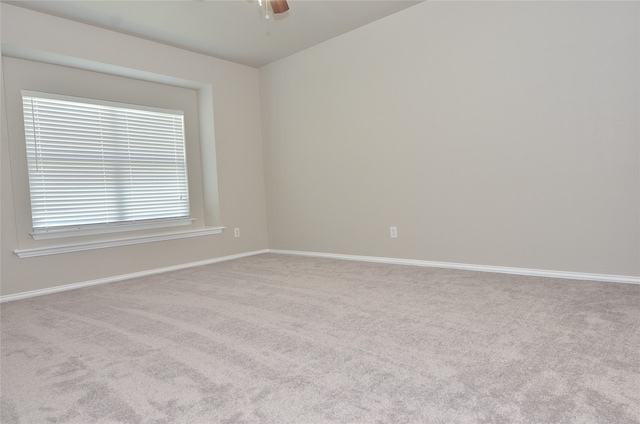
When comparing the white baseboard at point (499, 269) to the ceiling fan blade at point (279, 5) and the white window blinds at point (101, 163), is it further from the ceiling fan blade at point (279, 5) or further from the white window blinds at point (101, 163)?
the ceiling fan blade at point (279, 5)

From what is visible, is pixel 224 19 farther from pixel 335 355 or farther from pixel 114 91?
pixel 335 355

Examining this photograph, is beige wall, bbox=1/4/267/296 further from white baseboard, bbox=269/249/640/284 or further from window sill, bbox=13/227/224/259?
white baseboard, bbox=269/249/640/284

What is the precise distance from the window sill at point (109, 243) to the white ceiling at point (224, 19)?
82.6 inches

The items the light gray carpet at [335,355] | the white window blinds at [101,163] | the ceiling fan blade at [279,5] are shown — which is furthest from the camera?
the white window blinds at [101,163]

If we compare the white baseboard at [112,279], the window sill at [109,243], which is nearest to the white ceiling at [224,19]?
the window sill at [109,243]

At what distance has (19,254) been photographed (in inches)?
131

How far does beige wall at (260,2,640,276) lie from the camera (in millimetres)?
2854

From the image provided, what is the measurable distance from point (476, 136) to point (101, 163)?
148 inches

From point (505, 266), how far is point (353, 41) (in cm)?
281

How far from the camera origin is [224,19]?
3.69m

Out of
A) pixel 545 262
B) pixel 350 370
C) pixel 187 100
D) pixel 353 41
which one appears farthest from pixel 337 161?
pixel 350 370

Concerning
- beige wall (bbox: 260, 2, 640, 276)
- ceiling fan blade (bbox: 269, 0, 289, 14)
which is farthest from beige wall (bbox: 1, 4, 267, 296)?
ceiling fan blade (bbox: 269, 0, 289, 14)

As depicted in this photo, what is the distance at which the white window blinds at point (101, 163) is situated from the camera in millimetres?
3607

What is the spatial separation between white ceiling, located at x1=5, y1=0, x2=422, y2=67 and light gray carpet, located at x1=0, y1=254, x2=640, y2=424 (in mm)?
A: 2511
